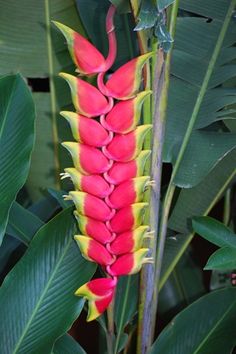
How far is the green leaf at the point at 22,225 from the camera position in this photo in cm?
86

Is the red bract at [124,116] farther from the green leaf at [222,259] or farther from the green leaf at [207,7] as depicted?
the green leaf at [207,7]

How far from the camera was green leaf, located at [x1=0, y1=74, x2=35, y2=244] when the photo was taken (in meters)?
0.75

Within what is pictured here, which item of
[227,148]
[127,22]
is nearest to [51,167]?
[127,22]

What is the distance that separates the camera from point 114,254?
0.69m

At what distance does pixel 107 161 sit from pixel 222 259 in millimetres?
184

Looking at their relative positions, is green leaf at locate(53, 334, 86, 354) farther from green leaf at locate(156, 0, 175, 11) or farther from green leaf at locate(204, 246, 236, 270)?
green leaf at locate(156, 0, 175, 11)

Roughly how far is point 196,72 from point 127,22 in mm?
196

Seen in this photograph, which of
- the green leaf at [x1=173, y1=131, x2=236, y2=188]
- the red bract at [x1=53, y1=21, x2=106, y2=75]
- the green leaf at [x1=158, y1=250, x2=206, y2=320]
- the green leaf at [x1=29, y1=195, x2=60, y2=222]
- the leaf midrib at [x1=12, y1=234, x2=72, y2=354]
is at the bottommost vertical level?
the green leaf at [x1=158, y1=250, x2=206, y2=320]

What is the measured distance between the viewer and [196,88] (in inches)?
35.1

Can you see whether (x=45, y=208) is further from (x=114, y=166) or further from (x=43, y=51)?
(x=114, y=166)

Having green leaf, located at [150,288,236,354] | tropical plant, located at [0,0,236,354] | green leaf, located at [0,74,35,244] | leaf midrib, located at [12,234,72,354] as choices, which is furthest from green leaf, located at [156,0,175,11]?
green leaf, located at [150,288,236,354]

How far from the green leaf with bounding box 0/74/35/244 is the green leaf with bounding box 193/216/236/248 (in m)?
0.23

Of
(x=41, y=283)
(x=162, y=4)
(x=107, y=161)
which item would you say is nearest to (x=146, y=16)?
(x=162, y=4)

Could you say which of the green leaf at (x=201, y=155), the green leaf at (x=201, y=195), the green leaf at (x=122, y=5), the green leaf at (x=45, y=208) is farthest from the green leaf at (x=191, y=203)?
the green leaf at (x=122, y=5)
